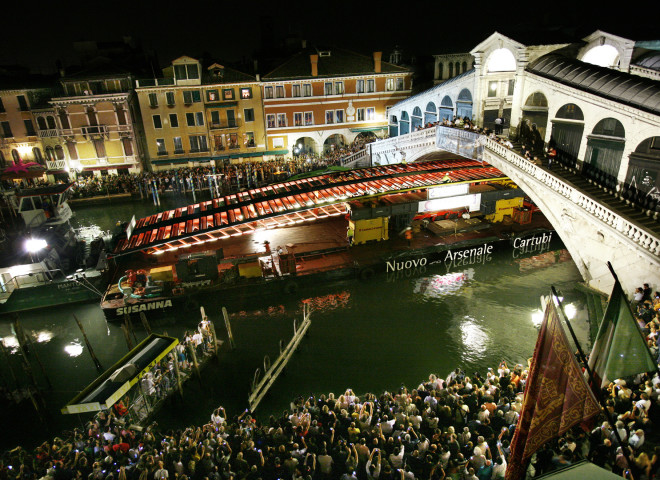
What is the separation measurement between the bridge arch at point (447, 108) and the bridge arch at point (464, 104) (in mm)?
1849

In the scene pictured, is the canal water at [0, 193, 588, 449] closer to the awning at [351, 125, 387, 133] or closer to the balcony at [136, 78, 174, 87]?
the awning at [351, 125, 387, 133]

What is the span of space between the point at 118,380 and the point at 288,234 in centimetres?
1873

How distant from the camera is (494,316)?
2333 centimetres

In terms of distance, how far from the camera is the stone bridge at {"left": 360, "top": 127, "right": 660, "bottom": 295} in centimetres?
1728

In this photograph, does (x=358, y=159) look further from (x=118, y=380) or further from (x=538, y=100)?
(x=118, y=380)

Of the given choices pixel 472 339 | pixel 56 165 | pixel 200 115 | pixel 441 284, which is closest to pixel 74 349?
pixel 472 339

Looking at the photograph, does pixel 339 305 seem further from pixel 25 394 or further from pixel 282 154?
pixel 282 154

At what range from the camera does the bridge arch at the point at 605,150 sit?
2220cm

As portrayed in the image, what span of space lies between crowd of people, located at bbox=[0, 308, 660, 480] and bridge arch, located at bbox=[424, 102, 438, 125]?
113 feet

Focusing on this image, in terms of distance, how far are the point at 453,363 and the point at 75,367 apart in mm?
18945

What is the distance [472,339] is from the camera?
842 inches

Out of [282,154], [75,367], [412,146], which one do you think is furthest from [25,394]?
[282,154]

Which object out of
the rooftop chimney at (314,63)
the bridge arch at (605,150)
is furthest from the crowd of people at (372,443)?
the rooftop chimney at (314,63)

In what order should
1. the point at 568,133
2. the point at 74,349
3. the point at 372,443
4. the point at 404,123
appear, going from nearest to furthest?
the point at 372,443 < the point at 74,349 < the point at 568,133 < the point at 404,123
